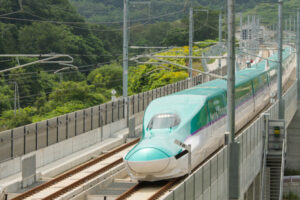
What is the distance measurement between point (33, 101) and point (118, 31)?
173 ft

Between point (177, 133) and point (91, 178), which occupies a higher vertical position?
point (177, 133)

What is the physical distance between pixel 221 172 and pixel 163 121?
323 cm

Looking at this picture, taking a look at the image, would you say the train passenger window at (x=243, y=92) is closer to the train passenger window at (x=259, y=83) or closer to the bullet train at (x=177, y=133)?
the bullet train at (x=177, y=133)

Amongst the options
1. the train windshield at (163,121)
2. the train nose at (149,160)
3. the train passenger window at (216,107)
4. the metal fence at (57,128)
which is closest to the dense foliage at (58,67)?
the metal fence at (57,128)

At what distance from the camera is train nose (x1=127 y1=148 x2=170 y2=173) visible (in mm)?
21203

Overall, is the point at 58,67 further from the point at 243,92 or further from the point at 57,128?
the point at 57,128

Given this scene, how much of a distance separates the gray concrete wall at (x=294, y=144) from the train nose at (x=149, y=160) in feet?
172

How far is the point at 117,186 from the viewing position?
1010 inches

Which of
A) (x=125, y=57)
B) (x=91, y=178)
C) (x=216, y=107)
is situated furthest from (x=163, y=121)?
(x=125, y=57)

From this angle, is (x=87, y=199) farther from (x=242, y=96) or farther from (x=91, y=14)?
(x=91, y=14)

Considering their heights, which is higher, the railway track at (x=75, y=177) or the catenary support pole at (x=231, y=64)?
the catenary support pole at (x=231, y=64)

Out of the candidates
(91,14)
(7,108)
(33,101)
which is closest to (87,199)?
(7,108)

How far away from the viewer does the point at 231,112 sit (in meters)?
25.9

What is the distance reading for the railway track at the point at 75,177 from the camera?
78.7 feet
